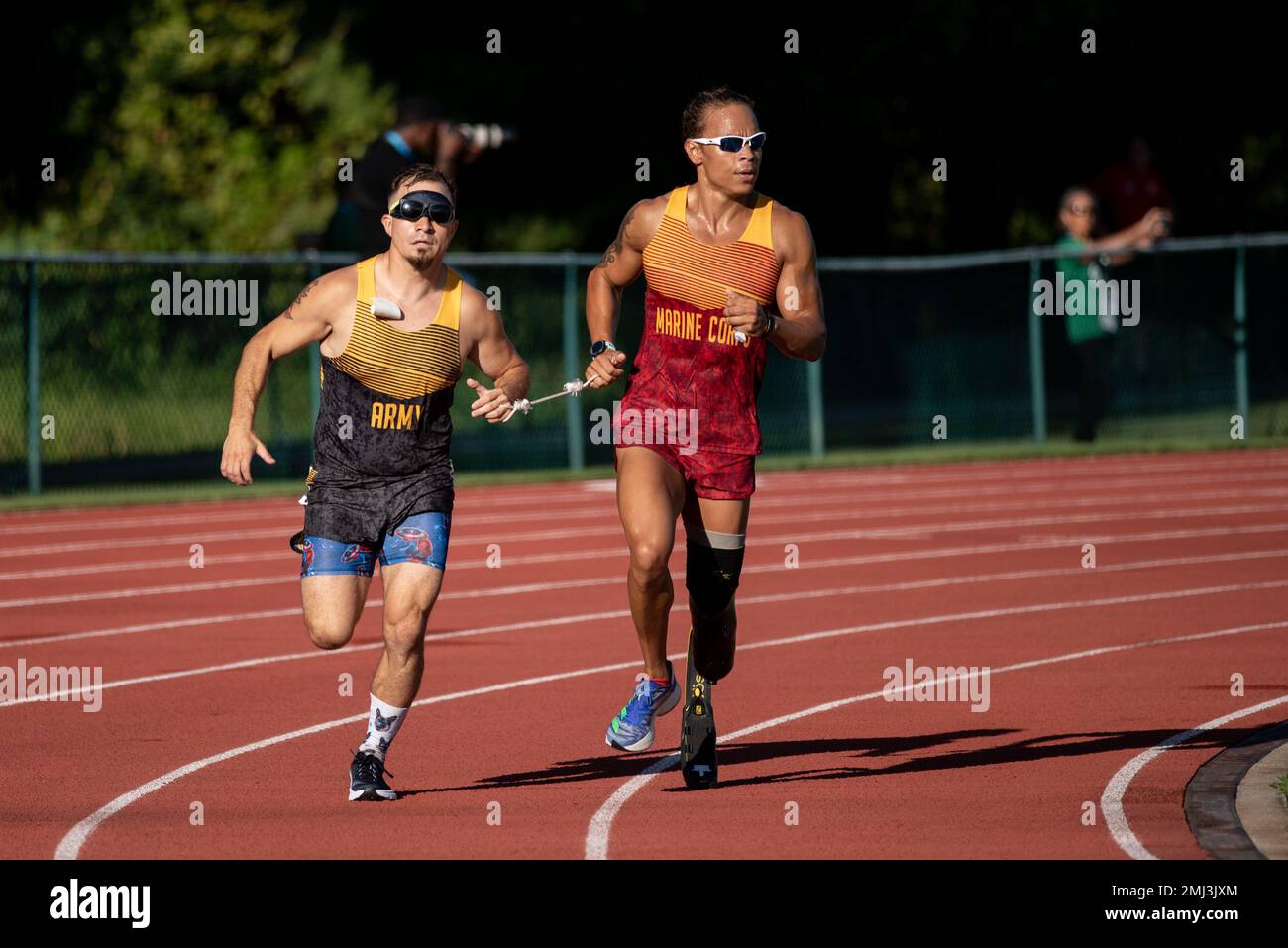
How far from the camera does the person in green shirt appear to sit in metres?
25.0

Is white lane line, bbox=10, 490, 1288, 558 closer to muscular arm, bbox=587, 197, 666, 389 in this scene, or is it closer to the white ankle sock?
muscular arm, bbox=587, 197, 666, 389

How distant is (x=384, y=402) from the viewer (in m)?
8.20

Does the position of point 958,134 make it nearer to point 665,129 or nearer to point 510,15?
point 665,129

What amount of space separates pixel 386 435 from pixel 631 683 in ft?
10.8

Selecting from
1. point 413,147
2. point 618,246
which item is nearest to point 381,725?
point 618,246

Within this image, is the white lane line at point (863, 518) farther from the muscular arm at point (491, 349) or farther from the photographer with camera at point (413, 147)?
the muscular arm at point (491, 349)

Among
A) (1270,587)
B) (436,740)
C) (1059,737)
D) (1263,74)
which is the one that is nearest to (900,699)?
(1059,737)

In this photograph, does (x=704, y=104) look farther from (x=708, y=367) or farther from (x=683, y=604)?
(x=683, y=604)

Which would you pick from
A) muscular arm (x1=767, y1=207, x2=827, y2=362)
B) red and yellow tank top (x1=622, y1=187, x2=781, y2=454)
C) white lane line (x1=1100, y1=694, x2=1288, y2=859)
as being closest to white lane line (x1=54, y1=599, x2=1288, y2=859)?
white lane line (x1=1100, y1=694, x2=1288, y2=859)

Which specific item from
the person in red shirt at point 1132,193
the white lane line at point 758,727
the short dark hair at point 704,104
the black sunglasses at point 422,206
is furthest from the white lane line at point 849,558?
the person in red shirt at point 1132,193

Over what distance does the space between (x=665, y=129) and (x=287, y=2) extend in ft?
38.1

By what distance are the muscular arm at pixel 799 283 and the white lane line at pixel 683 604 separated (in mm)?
4107

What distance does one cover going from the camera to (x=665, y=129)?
1350 inches

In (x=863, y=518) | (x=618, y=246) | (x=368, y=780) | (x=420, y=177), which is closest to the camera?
(x=368, y=780)
